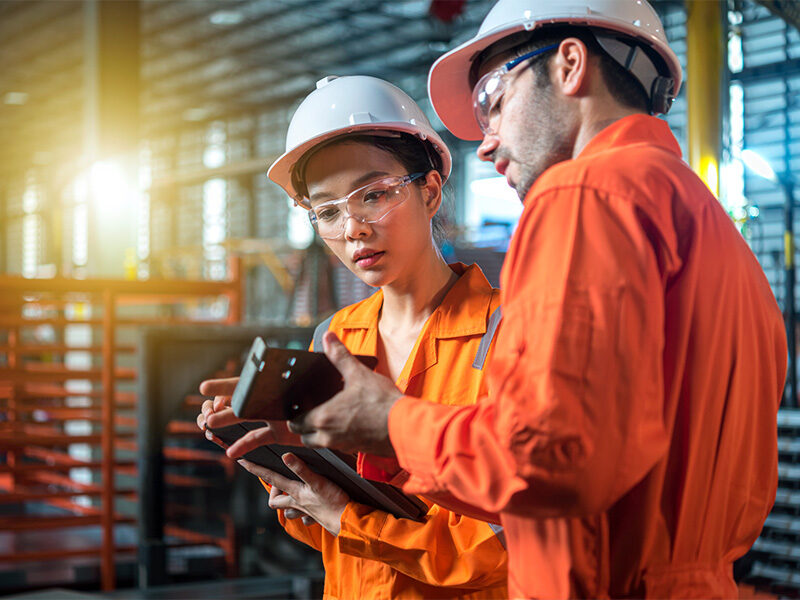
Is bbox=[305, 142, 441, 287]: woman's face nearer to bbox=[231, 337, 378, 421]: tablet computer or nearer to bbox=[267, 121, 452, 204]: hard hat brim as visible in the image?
bbox=[267, 121, 452, 204]: hard hat brim

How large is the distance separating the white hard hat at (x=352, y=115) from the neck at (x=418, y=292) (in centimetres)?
34

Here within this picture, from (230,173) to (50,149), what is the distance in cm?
2160

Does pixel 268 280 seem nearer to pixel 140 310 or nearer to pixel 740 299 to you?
pixel 140 310

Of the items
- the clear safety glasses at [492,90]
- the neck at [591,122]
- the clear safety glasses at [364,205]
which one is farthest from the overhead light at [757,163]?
the neck at [591,122]

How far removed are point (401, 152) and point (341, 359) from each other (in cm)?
100

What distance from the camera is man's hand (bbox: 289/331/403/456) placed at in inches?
45.6

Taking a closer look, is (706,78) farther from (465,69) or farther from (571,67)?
(571,67)

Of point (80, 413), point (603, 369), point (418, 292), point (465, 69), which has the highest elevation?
point (465, 69)

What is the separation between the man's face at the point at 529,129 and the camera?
4.11 feet

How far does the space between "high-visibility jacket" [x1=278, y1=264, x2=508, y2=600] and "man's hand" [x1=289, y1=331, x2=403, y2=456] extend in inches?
11.1

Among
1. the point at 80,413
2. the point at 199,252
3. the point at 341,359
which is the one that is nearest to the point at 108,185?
the point at 80,413

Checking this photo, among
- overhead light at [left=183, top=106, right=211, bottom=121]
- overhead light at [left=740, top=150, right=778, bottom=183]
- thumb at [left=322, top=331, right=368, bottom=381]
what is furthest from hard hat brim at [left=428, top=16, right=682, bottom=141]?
overhead light at [left=183, top=106, right=211, bottom=121]

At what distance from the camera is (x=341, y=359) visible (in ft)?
3.95

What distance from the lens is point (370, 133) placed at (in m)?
2.05
